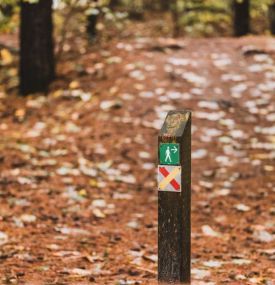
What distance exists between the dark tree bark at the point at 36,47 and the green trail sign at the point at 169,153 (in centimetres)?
613

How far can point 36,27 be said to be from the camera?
8.92 metres

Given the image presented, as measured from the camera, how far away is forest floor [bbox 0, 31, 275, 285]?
4.65 m

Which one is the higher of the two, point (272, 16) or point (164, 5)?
point (164, 5)

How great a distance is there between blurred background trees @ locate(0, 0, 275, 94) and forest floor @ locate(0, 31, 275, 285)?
1.77 feet

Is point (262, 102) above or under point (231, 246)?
above

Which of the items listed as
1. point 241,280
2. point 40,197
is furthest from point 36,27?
point 241,280

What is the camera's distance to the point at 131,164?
22.6ft

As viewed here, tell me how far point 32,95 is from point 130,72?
1.61m

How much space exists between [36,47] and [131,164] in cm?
313

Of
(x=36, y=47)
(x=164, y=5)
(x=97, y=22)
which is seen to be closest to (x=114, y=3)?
(x=164, y=5)

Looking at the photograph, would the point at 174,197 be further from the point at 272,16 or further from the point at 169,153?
the point at 272,16

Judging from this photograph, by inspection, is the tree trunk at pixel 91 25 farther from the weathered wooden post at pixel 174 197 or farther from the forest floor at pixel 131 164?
the weathered wooden post at pixel 174 197

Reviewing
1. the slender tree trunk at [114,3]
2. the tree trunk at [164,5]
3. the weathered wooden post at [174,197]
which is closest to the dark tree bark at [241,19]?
the slender tree trunk at [114,3]

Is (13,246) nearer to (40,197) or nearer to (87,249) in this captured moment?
(87,249)
